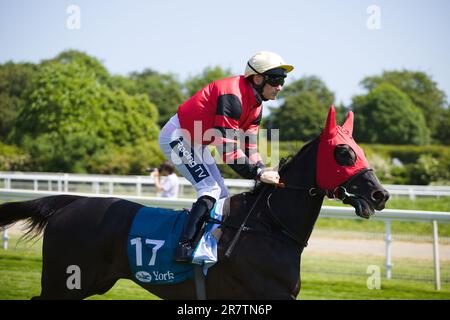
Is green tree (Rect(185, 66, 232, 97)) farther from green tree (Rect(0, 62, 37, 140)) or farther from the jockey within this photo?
the jockey

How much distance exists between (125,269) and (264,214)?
1151 millimetres

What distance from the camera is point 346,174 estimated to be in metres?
4.05

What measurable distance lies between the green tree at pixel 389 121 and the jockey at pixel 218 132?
4110 centimetres

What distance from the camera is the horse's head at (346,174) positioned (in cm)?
398

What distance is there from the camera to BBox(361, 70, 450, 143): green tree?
58.2 meters

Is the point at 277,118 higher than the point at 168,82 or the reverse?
the reverse

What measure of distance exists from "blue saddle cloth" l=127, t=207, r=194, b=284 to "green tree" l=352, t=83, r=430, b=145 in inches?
1628

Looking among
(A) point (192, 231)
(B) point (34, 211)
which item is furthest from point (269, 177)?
(B) point (34, 211)

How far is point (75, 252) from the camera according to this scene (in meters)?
4.44

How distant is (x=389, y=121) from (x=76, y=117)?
85.3 ft

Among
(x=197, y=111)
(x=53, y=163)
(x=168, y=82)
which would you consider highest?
(x=168, y=82)
